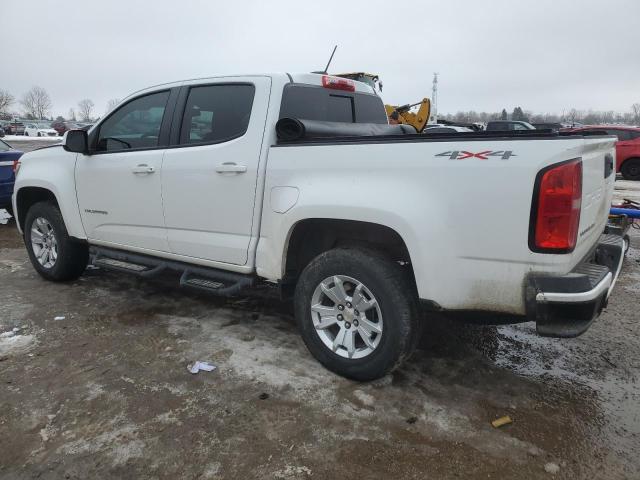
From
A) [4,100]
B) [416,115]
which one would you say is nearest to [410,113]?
[416,115]

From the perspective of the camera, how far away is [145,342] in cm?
372

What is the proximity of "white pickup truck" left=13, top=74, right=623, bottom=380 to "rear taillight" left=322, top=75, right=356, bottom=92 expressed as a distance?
16 mm

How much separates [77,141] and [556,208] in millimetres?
3957

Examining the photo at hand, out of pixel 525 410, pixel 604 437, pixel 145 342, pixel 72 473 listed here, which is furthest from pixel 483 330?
pixel 72 473

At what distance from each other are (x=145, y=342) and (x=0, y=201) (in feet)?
18.8

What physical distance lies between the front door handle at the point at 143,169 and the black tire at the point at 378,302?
1.62 m

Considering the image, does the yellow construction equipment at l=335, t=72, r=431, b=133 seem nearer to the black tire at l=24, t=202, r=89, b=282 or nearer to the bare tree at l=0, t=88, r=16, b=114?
the black tire at l=24, t=202, r=89, b=282

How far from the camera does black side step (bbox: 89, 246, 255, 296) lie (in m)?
3.61

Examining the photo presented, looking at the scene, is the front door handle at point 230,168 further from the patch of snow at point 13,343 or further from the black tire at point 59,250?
the black tire at point 59,250

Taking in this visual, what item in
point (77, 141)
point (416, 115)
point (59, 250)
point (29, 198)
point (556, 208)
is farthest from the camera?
point (416, 115)

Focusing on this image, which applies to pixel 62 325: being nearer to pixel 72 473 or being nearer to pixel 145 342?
pixel 145 342

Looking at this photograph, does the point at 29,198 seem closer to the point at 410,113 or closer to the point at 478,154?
the point at 478,154

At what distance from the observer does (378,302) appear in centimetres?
292

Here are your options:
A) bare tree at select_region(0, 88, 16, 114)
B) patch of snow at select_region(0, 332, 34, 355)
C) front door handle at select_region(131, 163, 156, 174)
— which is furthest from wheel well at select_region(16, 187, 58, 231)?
bare tree at select_region(0, 88, 16, 114)
